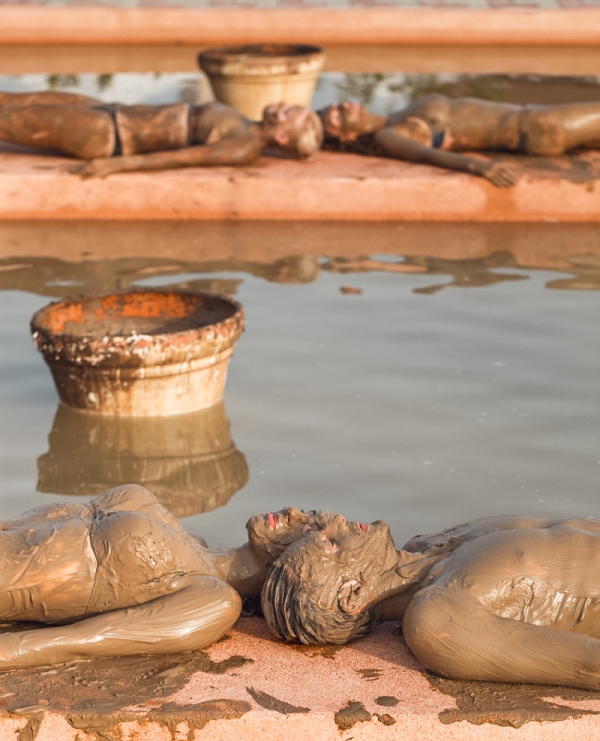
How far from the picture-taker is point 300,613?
3.06m

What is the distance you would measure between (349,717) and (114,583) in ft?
2.76

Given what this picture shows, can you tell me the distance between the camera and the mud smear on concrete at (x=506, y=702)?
9.09ft

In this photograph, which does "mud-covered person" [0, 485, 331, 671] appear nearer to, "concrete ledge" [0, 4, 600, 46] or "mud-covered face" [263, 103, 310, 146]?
"mud-covered face" [263, 103, 310, 146]

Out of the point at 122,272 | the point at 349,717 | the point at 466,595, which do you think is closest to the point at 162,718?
the point at 349,717

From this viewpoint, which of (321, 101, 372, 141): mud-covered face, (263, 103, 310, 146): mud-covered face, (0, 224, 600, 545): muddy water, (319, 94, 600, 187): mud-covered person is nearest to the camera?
(0, 224, 600, 545): muddy water

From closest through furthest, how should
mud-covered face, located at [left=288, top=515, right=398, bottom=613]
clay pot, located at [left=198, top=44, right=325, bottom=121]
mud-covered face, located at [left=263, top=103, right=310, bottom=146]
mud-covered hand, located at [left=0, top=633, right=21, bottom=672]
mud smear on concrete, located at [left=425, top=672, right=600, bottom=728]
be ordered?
mud smear on concrete, located at [left=425, top=672, right=600, bottom=728] < mud-covered hand, located at [left=0, top=633, right=21, bottom=672] < mud-covered face, located at [left=288, top=515, right=398, bottom=613] < mud-covered face, located at [left=263, top=103, right=310, bottom=146] < clay pot, located at [left=198, top=44, right=325, bottom=121]

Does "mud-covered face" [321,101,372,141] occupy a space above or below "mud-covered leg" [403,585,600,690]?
above

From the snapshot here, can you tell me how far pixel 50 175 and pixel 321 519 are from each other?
19.5ft

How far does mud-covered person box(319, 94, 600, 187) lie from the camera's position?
29.1 feet

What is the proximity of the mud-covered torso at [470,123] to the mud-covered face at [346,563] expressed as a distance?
6.43 metres

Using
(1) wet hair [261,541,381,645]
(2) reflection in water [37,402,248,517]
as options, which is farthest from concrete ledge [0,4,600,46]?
(1) wet hair [261,541,381,645]

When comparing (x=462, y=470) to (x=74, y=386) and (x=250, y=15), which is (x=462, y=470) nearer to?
(x=74, y=386)

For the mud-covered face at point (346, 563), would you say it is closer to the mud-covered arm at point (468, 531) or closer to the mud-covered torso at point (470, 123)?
the mud-covered arm at point (468, 531)

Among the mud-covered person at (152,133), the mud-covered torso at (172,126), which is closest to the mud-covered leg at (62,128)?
the mud-covered person at (152,133)
